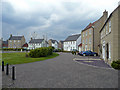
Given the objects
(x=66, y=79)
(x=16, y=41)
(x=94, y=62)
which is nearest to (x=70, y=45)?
(x=94, y=62)

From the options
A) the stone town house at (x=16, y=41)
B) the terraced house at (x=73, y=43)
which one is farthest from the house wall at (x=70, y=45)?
the stone town house at (x=16, y=41)

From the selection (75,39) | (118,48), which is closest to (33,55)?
(118,48)

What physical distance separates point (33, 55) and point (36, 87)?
16.1 meters

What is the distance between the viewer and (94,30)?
93.7 ft

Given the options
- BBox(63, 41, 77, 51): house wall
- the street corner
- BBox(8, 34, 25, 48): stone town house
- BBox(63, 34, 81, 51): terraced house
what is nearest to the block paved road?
the street corner

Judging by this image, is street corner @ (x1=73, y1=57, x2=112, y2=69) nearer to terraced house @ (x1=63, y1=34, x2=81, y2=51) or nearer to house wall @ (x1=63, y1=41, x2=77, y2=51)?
terraced house @ (x1=63, y1=34, x2=81, y2=51)

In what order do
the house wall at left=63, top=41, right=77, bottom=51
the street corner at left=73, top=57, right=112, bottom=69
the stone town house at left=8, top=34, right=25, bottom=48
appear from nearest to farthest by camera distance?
the street corner at left=73, top=57, right=112, bottom=69 → the house wall at left=63, top=41, right=77, bottom=51 → the stone town house at left=8, top=34, right=25, bottom=48

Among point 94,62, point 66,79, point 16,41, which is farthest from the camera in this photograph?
point 16,41

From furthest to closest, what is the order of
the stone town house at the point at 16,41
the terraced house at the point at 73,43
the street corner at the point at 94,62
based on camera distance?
the stone town house at the point at 16,41, the terraced house at the point at 73,43, the street corner at the point at 94,62

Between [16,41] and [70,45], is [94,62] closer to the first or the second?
[70,45]

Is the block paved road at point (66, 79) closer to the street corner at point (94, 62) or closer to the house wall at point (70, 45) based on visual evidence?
the street corner at point (94, 62)

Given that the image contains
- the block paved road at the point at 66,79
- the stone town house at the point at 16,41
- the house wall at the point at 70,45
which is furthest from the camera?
the stone town house at the point at 16,41

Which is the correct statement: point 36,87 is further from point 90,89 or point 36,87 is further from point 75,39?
point 75,39

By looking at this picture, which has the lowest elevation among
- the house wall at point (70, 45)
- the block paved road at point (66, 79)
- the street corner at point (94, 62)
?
the street corner at point (94, 62)
